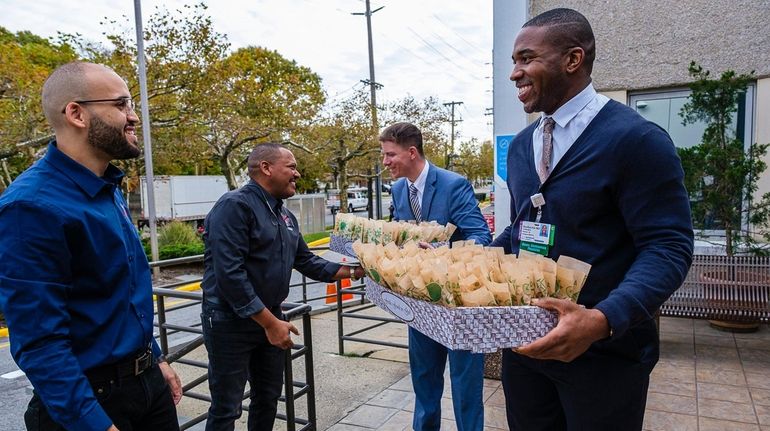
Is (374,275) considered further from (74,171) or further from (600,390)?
(74,171)

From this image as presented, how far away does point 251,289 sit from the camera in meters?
3.08

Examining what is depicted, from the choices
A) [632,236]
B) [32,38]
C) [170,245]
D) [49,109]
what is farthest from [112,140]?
[32,38]

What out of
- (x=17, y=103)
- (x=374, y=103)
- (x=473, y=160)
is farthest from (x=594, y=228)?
(x=473, y=160)

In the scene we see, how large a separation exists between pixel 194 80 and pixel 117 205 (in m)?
12.4

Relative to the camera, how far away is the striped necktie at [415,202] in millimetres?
3710

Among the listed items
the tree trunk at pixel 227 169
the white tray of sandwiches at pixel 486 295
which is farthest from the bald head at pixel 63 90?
the tree trunk at pixel 227 169

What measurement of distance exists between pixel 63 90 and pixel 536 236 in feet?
6.05

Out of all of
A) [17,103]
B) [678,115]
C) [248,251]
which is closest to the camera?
[248,251]

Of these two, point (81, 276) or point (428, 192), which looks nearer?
point (81, 276)

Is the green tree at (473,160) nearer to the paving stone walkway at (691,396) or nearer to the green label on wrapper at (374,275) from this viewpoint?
the paving stone walkway at (691,396)

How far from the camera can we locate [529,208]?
1877mm

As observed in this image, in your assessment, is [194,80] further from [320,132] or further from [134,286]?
[134,286]

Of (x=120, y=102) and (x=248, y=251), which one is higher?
(x=120, y=102)

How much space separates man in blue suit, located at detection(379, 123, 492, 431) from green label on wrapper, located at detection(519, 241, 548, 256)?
4.78 ft
